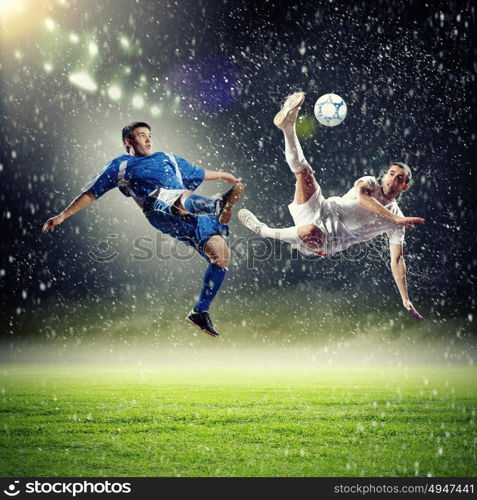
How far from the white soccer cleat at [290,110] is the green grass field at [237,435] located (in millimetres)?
4959

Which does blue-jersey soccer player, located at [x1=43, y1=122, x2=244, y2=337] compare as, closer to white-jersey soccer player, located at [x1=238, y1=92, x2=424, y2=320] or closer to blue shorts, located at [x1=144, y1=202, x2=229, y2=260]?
blue shorts, located at [x1=144, y1=202, x2=229, y2=260]

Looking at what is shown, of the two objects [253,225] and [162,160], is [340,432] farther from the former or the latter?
[162,160]

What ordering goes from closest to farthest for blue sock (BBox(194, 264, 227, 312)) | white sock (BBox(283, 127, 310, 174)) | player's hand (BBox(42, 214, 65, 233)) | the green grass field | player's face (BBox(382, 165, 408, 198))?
player's hand (BBox(42, 214, 65, 233))
blue sock (BBox(194, 264, 227, 312))
white sock (BBox(283, 127, 310, 174))
player's face (BBox(382, 165, 408, 198))
the green grass field

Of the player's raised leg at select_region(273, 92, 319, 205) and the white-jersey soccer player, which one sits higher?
the player's raised leg at select_region(273, 92, 319, 205)

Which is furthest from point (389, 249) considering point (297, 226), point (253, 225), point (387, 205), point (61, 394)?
point (61, 394)

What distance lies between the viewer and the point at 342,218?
739 centimetres

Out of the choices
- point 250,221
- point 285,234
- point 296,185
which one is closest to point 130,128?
point 296,185

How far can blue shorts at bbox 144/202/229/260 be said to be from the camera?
19.7 feet

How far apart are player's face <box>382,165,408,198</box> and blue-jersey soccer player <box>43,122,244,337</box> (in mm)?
2031

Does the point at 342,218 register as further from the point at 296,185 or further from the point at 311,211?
the point at 296,185

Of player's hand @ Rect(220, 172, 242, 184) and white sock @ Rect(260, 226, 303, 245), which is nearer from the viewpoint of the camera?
player's hand @ Rect(220, 172, 242, 184)

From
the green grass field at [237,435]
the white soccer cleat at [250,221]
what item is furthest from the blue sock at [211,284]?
the green grass field at [237,435]

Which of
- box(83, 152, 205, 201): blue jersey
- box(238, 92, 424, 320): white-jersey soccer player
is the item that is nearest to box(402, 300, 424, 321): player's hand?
box(238, 92, 424, 320): white-jersey soccer player

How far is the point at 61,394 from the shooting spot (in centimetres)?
1659
